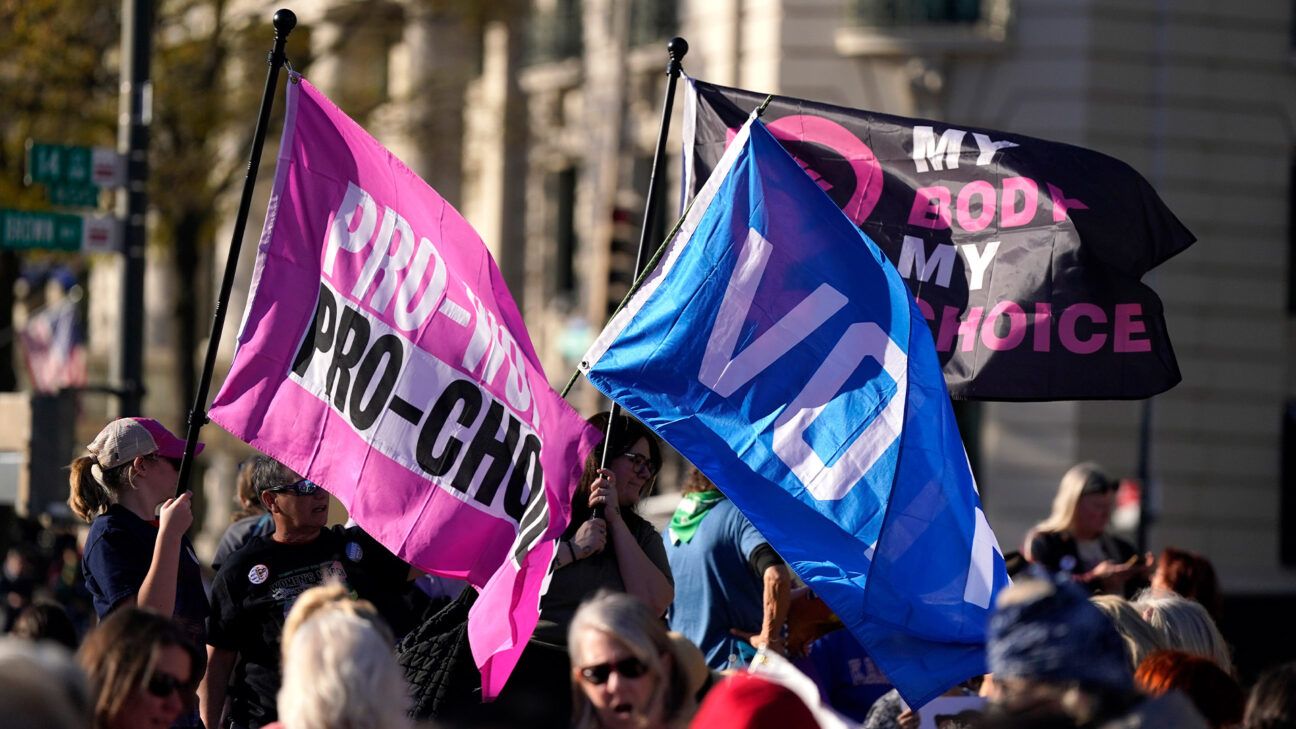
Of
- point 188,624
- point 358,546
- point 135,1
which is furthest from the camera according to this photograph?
point 135,1

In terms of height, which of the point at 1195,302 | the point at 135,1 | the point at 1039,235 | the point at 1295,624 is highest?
the point at 135,1

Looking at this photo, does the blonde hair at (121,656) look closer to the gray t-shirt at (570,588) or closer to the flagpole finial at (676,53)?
the gray t-shirt at (570,588)

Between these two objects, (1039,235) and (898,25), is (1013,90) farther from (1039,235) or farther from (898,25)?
(1039,235)

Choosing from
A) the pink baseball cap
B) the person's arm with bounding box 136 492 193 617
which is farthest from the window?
the person's arm with bounding box 136 492 193 617

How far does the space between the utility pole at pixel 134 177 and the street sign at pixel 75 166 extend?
0.10m

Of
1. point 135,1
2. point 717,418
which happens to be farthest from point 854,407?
point 135,1

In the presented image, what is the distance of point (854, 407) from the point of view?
20.6ft

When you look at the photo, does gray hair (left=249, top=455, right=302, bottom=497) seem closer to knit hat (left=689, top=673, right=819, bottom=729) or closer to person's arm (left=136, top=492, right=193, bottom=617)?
person's arm (left=136, top=492, right=193, bottom=617)

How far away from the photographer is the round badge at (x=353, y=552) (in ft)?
22.0

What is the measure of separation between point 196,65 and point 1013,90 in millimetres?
8374

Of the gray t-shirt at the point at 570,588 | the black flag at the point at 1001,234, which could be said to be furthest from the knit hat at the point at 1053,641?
the black flag at the point at 1001,234

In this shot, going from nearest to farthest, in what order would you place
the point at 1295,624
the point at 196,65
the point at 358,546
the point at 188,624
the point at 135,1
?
the point at 188,624 < the point at 358,546 < the point at 135,1 < the point at 1295,624 < the point at 196,65

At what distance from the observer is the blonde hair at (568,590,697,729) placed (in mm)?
4625

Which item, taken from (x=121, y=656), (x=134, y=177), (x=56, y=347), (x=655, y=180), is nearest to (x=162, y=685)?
(x=121, y=656)
